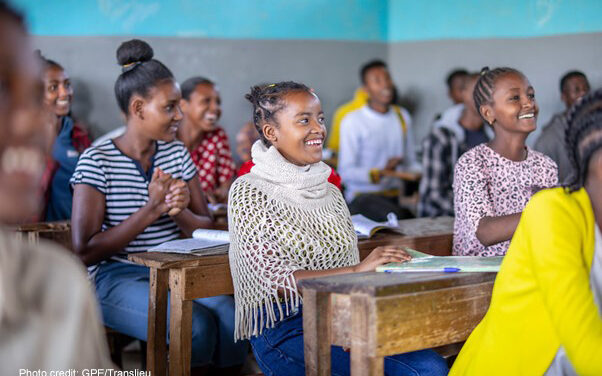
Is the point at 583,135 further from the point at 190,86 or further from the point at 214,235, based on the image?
the point at 190,86

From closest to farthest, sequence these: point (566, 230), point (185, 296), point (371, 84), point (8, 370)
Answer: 1. point (8, 370)
2. point (566, 230)
3. point (185, 296)
4. point (371, 84)

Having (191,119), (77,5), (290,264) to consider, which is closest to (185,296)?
(290,264)

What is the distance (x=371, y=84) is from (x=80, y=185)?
12.6 feet

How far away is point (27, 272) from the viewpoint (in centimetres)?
124

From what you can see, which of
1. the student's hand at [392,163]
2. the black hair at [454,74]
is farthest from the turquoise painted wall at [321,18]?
the student's hand at [392,163]

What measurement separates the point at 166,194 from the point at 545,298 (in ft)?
5.96

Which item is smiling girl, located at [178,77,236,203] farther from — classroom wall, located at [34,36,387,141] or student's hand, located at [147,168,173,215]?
student's hand, located at [147,168,173,215]

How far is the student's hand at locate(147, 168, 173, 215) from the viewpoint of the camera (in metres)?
3.23

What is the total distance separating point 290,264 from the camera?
2.48 meters

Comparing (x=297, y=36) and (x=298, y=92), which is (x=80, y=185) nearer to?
(x=298, y=92)

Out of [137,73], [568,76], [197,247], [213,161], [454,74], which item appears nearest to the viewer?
[197,247]

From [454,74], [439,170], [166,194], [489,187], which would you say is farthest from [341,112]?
[489,187]

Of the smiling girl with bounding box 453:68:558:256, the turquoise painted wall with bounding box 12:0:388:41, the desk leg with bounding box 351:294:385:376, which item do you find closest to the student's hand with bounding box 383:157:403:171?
the turquoise painted wall with bounding box 12:0:388:41

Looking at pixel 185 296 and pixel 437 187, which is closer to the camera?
pixel 185 296
